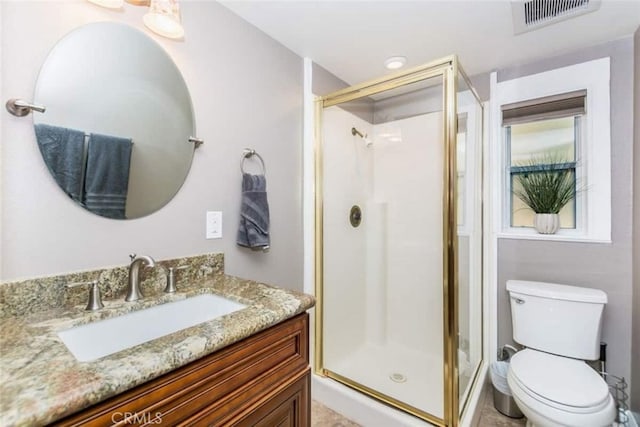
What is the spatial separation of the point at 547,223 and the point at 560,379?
906 millimetres

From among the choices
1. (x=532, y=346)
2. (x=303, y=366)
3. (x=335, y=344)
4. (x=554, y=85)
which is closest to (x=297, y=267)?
(x=335, y=344)

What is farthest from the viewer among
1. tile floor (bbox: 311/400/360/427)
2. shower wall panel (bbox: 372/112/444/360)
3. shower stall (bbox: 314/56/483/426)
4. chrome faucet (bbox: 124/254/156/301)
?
shower wall panel (bbox: 372/112/444/360)

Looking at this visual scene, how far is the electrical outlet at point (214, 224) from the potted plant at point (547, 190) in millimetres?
1933

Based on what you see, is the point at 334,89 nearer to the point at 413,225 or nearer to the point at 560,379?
the point at 413,225

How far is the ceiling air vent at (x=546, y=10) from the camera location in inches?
53.5

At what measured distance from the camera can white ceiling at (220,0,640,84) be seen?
1403 mm

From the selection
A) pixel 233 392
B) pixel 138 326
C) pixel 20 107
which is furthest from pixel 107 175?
pixel 233 392

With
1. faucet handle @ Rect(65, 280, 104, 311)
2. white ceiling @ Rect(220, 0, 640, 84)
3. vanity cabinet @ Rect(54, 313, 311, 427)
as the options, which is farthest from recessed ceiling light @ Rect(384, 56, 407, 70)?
faucet handle @ Rect(65, 280, 104, 311)

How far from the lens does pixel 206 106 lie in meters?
1.35

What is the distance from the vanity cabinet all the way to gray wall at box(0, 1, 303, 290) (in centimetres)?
64

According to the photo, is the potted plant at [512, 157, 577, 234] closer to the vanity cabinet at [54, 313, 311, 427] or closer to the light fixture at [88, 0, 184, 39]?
the vanity cabinet at [54, 313, 311, 427]

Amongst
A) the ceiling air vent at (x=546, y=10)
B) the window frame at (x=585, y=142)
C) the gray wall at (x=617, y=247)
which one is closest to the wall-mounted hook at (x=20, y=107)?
the ceiling air vent at (x=546, y=10)

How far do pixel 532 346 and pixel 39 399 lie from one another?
215cm

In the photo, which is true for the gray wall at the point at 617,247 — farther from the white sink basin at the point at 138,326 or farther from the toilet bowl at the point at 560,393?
the white sink basin at the point at 138,326
